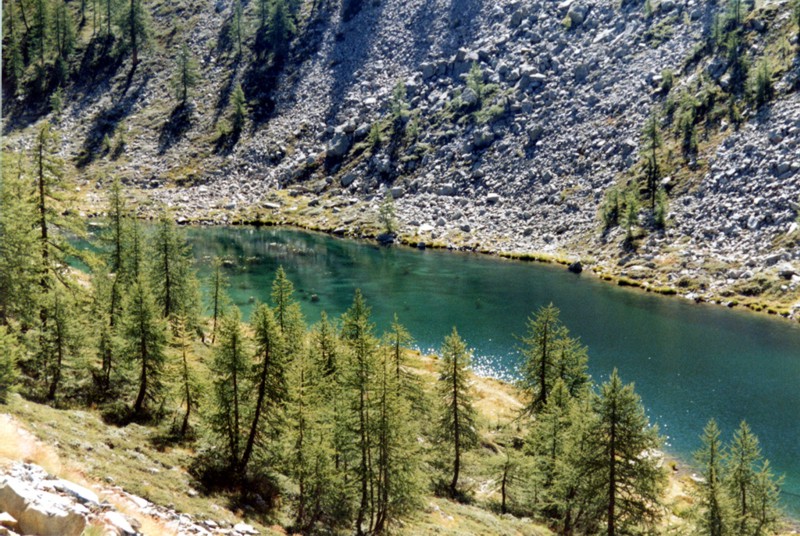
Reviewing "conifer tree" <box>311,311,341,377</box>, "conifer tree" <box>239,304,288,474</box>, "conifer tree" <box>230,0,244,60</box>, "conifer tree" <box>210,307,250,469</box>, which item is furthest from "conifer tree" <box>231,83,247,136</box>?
"conifer tree" <box>210,307,250,469</box>

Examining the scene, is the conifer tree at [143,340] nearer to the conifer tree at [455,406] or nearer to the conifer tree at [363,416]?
the conifer tree at [363,416]

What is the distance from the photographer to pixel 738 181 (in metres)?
93.8

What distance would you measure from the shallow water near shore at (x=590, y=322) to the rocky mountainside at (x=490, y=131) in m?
10.3

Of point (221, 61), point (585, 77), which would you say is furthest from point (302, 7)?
point (585, 77)

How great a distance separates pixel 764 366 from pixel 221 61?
158352 millimetres

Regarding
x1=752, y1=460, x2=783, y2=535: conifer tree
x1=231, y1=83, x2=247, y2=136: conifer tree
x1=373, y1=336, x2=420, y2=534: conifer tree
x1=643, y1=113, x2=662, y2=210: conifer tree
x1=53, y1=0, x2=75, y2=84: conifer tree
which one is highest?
x1=53, y1=0, x2=75, y2=84: conifer tree

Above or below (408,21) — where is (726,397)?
below

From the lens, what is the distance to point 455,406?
4066cm

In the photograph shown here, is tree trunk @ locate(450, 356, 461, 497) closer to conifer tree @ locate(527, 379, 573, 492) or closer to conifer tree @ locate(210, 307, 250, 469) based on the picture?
conifer tree @ locate(527, 379, 573, 492)

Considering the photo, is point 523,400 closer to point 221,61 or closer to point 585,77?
point 585,77

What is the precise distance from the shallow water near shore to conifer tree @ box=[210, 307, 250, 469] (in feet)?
114

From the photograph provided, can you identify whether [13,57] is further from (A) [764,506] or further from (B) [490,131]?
(A) [764,506]

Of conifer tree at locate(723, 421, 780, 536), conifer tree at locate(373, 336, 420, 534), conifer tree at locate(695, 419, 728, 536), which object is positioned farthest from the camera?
conifer tree at locate(723, 421, 780, 536)

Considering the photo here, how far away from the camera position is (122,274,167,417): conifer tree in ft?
123
